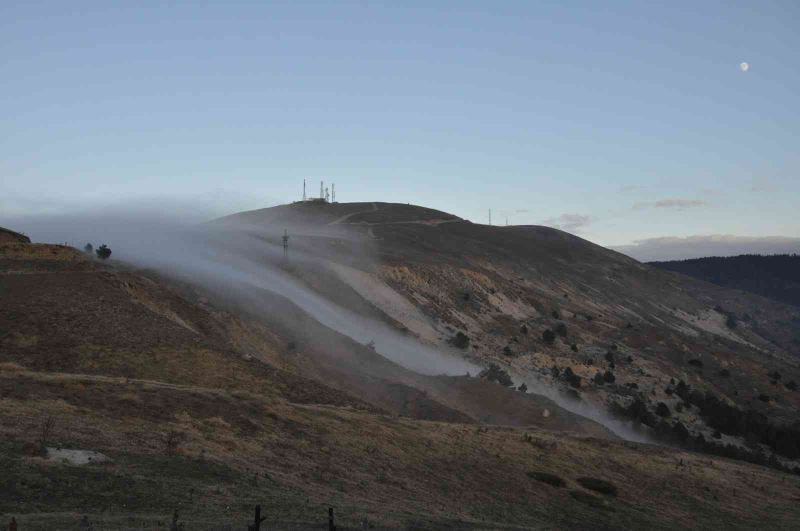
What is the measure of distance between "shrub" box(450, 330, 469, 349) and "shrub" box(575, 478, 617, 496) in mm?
34677

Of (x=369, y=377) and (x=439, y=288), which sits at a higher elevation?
(x=439, y=288)

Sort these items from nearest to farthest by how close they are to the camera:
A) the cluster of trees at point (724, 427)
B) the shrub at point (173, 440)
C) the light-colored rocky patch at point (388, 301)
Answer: the shrub at point (173, 440), the cluster of trees at point (724, 427), the light-colored rocky patch at point (388, 301)

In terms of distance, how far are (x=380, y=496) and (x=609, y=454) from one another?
16011 millimetres

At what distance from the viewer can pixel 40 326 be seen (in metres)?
31.4

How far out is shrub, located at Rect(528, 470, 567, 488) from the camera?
26047 mm

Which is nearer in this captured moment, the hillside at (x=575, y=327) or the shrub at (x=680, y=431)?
the shrub at (x=680, y=431)

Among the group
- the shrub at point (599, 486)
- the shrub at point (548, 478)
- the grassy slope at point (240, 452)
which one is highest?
the grassy slope at point (240, 452)

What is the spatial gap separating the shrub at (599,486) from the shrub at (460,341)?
1365 inches

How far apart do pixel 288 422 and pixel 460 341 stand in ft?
127

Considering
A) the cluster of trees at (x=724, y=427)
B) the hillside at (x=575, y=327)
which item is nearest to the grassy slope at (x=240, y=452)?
the cluster of trees at (x=724, y=427)

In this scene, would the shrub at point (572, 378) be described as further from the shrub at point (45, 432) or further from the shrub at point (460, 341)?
the shrub at point (45, 432)

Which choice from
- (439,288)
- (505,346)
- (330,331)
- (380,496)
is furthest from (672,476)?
(439,288)

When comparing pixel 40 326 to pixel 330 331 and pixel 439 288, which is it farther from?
pixel 439 288

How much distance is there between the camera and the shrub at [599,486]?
A: 2684 cm
